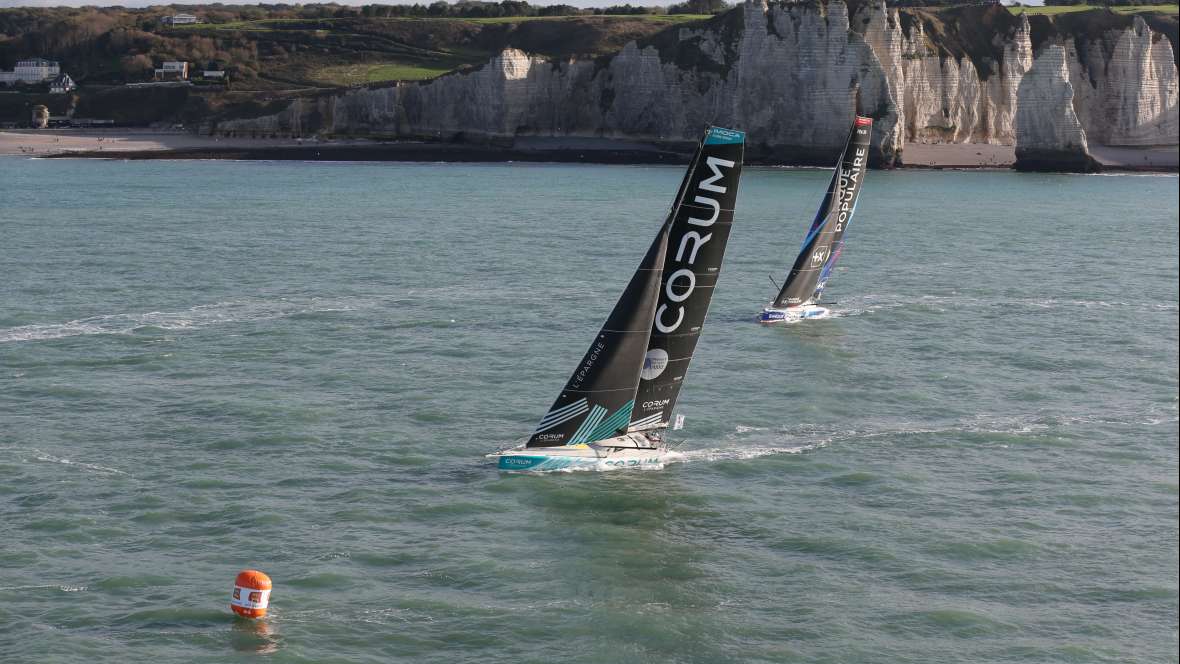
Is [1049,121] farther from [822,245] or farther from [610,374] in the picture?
[610,374]

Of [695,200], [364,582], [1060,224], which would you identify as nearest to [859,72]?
[1060,224]

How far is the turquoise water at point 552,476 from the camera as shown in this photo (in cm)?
2156

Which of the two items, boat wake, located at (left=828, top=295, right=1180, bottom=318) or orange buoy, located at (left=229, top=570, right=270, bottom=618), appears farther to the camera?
boat wake, located at (left=828, top=295, right=1180, bottom=318)

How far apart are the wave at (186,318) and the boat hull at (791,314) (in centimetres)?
1500

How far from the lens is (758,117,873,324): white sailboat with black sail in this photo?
48469 millimetres

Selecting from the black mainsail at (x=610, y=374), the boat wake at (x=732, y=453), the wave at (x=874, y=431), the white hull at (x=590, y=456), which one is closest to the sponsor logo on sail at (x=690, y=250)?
the black mainsail at (x=610, y=374)

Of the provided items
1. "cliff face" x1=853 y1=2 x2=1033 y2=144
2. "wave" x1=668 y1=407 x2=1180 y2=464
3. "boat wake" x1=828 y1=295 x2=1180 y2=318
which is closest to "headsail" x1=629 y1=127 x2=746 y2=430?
"wave" x1=668 y1=407 x2=1180 y2=464

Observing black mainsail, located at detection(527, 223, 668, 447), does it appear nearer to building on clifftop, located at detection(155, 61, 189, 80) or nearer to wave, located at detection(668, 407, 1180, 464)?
wave, located at detection(668, 407, 1180, 464)

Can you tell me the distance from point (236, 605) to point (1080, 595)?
1424 cm

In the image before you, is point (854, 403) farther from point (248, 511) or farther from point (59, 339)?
point (59, 339)

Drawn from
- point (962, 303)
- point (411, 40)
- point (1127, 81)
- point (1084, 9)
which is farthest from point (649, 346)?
point (411, 40)

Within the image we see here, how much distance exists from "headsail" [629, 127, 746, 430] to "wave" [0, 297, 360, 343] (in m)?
21.3

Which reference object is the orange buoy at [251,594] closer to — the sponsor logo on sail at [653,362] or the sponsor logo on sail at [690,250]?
the sponsor logo on sail at [653,362]

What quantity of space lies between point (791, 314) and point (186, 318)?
21.4 meters
